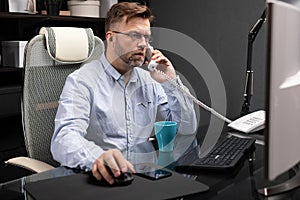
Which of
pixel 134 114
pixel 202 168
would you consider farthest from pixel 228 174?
pixel 134 114

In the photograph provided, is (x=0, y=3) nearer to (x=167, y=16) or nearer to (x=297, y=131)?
(x=167, y=16)

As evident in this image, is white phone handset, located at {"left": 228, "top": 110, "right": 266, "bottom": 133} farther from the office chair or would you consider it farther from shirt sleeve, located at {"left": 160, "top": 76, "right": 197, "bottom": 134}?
the office chair

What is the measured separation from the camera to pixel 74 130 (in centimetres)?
129

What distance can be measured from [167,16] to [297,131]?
99.6 inches

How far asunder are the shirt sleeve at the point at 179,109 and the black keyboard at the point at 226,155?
0.26 m

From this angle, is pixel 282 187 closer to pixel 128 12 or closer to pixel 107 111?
pixel 107 111

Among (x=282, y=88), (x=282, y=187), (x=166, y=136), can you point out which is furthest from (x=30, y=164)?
(x=282, y=88)

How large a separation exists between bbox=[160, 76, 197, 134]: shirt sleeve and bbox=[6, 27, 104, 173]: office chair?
425mm

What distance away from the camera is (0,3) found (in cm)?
260

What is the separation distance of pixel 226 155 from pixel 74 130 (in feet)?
1.63

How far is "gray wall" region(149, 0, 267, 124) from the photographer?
2738 millimetres

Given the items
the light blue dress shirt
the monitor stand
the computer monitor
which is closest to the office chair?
the light blue dress shirt

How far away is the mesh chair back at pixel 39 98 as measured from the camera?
1.50 m

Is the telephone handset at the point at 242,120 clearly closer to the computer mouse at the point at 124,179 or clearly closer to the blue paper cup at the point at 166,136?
the blue paper cup at the point at 166,136
